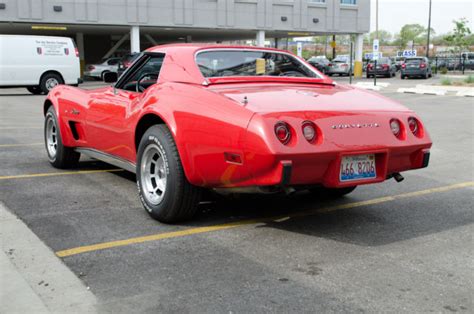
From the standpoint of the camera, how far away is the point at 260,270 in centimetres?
359

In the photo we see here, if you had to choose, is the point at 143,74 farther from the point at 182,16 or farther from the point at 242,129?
the point at 182,16

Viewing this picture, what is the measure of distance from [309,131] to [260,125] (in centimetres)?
40

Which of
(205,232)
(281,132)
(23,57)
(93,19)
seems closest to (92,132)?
(205,232)

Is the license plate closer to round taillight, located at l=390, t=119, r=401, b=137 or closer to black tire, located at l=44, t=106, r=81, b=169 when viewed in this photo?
round taillight, located at l=390, t=119, r=401, b=137

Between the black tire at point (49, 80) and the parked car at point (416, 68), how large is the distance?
23.4 m

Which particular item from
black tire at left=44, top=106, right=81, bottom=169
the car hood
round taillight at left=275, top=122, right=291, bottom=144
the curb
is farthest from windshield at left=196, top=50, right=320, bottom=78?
the curb

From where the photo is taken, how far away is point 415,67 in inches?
1407

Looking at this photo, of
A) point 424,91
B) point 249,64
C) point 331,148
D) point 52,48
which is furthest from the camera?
point 424,91

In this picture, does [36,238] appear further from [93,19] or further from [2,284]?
[93,19]

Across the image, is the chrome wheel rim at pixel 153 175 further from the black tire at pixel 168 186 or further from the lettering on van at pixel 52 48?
the lettering on van at pixel 52 48

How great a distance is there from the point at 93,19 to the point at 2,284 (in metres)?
29.7

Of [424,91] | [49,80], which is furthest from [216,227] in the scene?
[424,91]

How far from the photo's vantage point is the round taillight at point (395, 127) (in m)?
4.36

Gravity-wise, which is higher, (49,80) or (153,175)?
(49,80)
